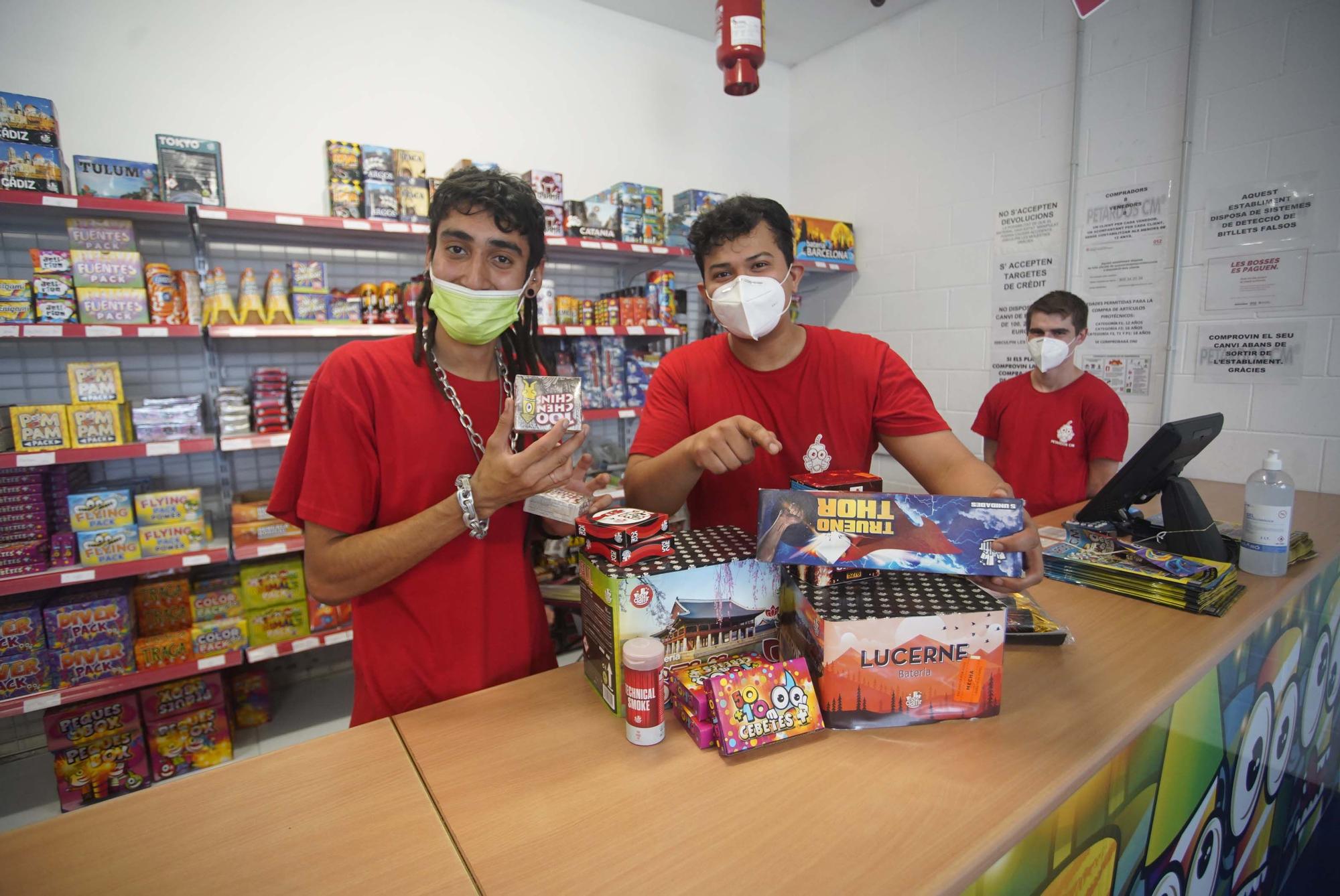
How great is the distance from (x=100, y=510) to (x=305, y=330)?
1083 mm

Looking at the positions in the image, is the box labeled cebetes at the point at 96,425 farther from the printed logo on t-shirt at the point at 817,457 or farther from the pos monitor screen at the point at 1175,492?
the pos monitor screen at the point at 1175,492

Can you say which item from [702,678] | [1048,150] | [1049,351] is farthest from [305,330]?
[1048,150]

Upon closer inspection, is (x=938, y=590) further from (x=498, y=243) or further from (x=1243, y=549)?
(x=1243, y=549)

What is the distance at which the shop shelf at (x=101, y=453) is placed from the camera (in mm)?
2506

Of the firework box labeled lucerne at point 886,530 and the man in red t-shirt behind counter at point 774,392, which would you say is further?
the man in red t-shirt behind counter at point 774,392

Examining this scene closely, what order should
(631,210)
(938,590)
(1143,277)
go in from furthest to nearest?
(631,210), (1143,277), (938,590)

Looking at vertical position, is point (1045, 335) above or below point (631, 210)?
below

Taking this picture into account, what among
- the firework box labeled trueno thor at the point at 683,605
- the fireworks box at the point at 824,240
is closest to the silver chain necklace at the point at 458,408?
the firework box labeled trueno thor at the point at 683,605

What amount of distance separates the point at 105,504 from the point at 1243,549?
13.4ft

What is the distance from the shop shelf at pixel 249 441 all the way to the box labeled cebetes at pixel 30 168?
1105 millimetres

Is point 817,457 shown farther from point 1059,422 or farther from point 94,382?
point 94,382

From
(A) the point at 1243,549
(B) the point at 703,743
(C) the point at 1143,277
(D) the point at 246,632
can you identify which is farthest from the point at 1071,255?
(D) the point at 246,632

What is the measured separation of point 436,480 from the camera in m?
1.50

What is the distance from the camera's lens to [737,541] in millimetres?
1314
